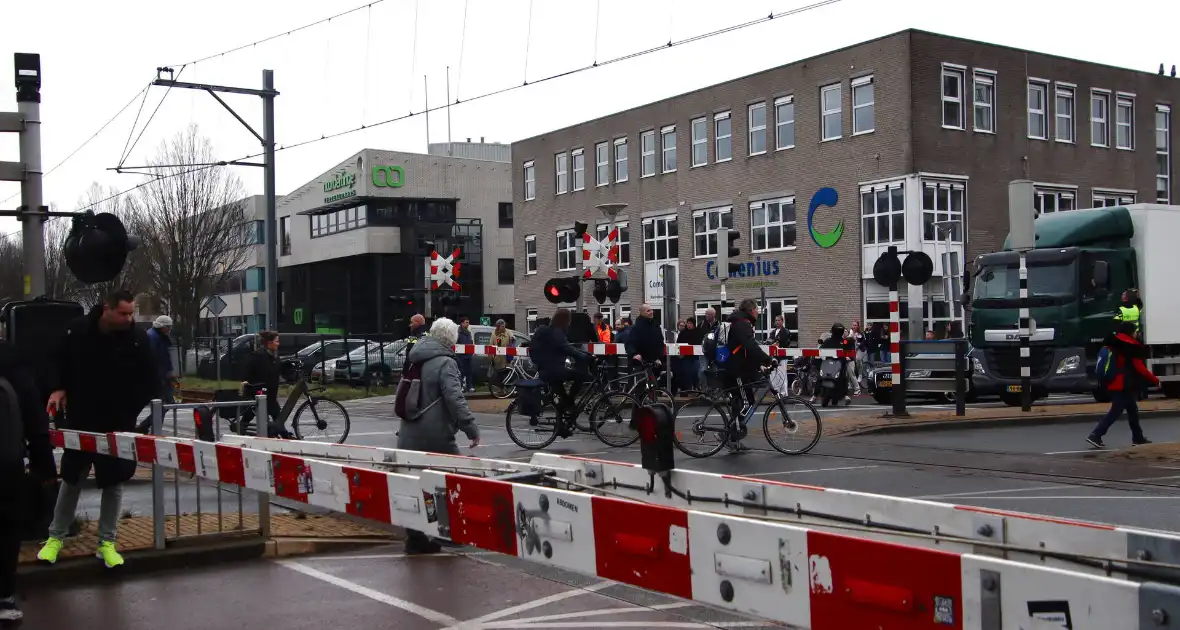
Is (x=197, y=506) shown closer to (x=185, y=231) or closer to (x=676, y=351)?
(x=676, y=351)

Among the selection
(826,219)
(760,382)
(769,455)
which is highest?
(826,219)

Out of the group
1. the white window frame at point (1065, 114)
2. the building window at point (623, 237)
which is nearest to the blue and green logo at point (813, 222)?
the white window frame at point (1065, 114)

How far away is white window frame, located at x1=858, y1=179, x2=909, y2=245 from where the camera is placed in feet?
115

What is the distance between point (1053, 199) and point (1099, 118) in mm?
4084

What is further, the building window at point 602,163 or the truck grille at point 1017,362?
the building window at point 602,163

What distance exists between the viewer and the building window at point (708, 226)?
41969mm

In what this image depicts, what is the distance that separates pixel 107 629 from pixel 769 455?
897 centimetres

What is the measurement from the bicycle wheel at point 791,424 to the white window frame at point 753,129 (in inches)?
1085

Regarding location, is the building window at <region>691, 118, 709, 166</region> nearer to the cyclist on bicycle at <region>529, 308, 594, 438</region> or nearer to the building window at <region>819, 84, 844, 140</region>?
the building window at <region>819, 84, 844, 140</region>

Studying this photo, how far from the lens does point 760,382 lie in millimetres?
13594

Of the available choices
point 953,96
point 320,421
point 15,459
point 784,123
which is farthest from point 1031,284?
point 784,123

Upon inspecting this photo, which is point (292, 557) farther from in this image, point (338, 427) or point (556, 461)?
point (338, 427)

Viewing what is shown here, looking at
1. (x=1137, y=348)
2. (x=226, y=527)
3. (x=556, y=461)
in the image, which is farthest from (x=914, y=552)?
(x=1137, y=348)

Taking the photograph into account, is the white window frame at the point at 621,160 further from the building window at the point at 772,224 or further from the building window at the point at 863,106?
the building window at the point at 863,106
